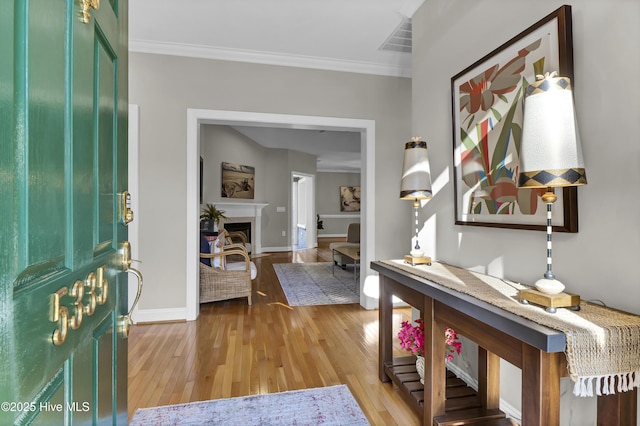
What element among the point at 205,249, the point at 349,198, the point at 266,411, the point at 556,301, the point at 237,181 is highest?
the point at 237,181

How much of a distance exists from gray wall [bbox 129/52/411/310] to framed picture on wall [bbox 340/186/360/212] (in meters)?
8.56

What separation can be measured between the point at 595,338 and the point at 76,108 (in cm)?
145

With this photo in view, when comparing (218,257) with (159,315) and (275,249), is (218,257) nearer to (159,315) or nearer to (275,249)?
(159,315)

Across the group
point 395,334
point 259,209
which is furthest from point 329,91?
point 259,209

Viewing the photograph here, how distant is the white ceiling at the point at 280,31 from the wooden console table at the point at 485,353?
6.74ft

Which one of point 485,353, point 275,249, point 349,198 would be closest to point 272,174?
point 275,249

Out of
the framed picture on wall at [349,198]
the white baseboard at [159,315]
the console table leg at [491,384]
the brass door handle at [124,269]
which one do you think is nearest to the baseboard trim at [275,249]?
the framed picture on wall at [349,198]

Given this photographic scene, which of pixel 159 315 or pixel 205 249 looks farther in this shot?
pixel 205 249

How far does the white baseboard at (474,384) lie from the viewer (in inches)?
64.2

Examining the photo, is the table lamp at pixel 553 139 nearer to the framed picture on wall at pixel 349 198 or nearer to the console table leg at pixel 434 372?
the console table leg at pixel 434 372

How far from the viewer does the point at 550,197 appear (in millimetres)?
1135

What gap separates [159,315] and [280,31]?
286 centimetres

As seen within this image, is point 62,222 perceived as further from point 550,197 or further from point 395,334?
point 395,334

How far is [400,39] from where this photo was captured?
3111 mm
